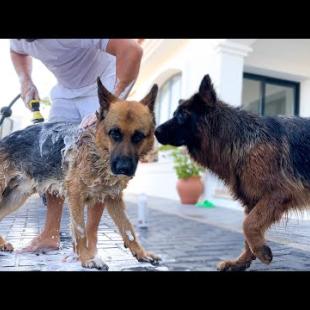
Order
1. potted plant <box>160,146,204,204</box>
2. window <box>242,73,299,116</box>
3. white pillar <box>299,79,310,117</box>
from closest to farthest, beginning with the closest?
white pillar <box>299,79,310,117</box>
potted plant <box>160,146,204,204</box>
window <box>242,73,299,116</box>

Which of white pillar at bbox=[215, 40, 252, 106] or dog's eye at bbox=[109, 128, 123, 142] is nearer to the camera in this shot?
dog's eye at bbox=[109, 128, 123, 142]

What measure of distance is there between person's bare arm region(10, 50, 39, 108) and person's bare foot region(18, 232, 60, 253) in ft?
1.75

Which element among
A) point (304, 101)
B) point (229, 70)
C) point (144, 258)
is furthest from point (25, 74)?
point (304, 101)

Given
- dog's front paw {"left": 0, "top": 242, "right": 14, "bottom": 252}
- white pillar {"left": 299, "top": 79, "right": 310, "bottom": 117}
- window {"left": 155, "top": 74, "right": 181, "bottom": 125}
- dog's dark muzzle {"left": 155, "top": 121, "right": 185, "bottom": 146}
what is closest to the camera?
dog's dark muzzle {"left": 155, "top": 121, "right": 185, "bottom": 146}

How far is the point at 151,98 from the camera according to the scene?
4.00ft

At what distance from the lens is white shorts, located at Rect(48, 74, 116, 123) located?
142 cm

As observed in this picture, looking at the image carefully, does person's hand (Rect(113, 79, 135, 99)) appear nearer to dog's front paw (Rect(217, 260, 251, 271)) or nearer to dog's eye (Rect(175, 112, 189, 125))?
dog's eye (Rect(175, 112, 189, 125))

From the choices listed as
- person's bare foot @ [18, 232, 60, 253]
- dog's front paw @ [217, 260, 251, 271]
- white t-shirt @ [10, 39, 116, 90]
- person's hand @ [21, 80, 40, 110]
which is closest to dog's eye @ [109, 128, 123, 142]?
white t-shirt @ [10, 39, 116, 90]

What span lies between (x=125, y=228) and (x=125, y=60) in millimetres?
696

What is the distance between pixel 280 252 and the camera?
58.6 inches

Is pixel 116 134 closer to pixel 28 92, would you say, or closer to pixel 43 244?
pixel 28 92
